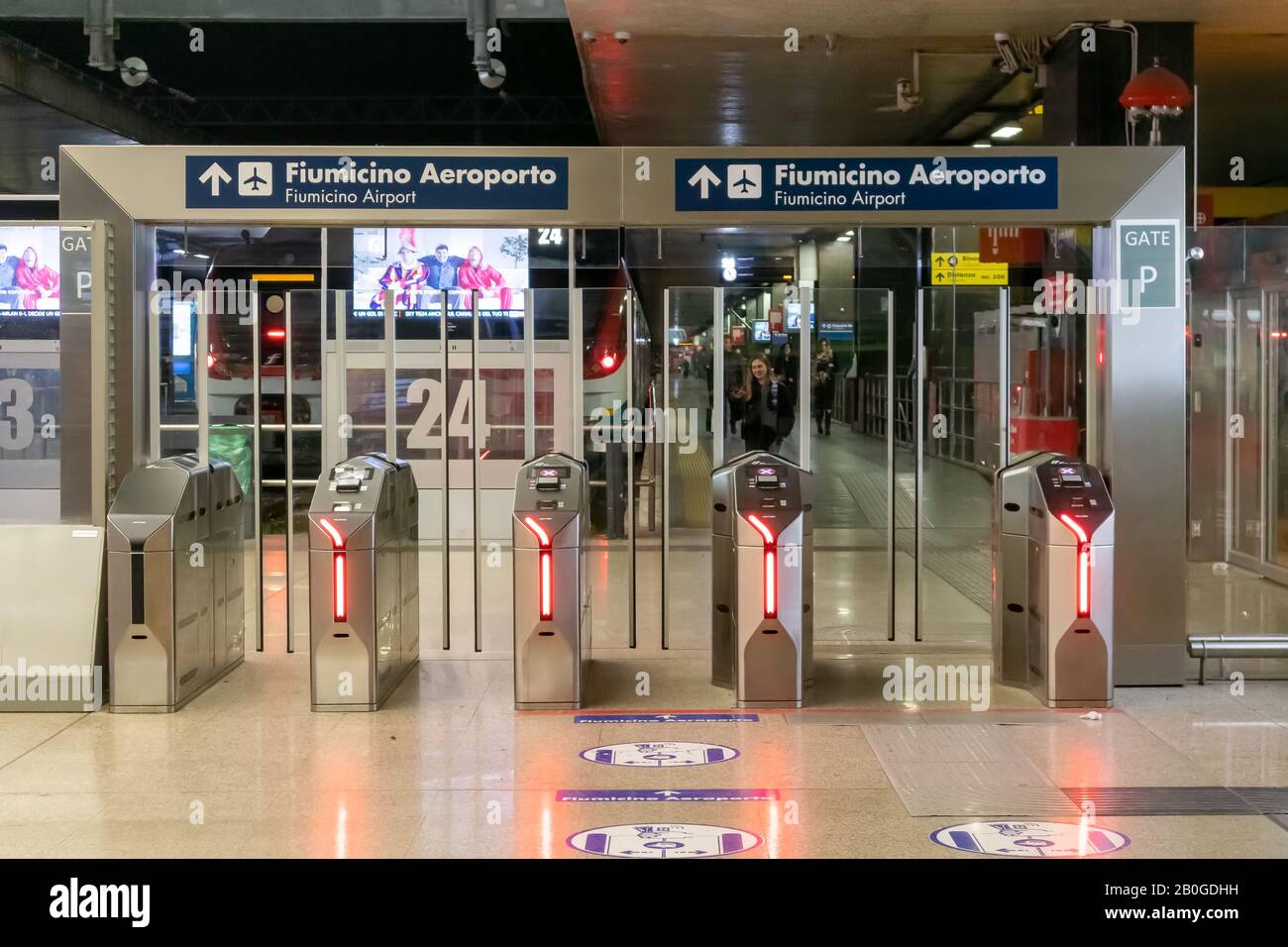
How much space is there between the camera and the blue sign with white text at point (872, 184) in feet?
24.6

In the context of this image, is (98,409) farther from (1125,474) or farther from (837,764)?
(1125,474)

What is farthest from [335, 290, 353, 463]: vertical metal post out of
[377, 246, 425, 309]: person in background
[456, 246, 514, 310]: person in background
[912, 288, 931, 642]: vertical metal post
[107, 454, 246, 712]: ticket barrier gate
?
[912, 288, 931, 642]: vertical metal post

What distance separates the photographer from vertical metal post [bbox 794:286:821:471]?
886 centimetres

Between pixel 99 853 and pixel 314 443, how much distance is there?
803 cm

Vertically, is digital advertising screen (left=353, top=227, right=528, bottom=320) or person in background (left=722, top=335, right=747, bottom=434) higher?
digital advertising screen (left=353, top=227, right=528, bottom=320)

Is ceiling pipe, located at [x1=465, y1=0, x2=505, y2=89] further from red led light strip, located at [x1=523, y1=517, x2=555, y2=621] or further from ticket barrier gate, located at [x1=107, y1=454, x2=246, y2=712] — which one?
red led light strip, located at [x1=523, y1=517, x2=555, y2=621]

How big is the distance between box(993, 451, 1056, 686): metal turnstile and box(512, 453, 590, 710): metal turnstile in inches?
93.6

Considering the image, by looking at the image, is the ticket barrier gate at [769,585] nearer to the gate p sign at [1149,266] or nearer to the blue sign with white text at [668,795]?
the blue sign with white text at [668,795]

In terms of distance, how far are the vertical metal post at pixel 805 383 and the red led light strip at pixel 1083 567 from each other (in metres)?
2.40

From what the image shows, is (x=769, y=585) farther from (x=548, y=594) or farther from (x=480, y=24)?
(x=480, y=24)

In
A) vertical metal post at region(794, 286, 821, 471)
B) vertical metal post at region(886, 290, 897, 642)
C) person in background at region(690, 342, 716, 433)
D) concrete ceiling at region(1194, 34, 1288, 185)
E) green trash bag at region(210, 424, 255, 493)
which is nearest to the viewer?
vertical metal post at region(886, 290, 897, 642)

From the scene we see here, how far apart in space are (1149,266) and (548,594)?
380cm

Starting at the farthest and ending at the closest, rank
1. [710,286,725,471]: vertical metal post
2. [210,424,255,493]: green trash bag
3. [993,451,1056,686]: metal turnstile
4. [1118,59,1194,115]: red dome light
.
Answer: [210,424,255,493]: green trash bag < [710,286,725,471]: vertical metal post < [1118,59,1194,115]: red dome light < [993,451,1056,686]: metal turnstile

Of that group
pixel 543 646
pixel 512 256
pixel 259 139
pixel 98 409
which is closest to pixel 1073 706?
pixel 543 646
